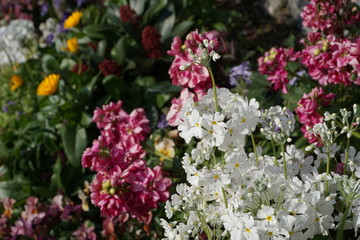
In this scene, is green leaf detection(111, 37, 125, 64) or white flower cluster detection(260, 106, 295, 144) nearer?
white flower cluster detection(260, 106, 295, 144)

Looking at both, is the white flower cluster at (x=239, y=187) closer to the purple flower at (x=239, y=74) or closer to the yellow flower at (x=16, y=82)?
the purple flower at (x=239, y=74)

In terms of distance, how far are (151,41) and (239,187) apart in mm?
1866

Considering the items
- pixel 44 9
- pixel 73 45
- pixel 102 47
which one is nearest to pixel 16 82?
pixel 73 45

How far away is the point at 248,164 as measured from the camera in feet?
4.56

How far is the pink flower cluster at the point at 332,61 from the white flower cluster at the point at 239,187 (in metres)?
0.59

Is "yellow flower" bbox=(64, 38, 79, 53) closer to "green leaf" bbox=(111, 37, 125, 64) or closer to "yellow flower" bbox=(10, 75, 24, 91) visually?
"green leaf" bbox=(111, 37, 125, 64)

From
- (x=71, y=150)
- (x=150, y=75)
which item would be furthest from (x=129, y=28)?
(x=71, y=150)

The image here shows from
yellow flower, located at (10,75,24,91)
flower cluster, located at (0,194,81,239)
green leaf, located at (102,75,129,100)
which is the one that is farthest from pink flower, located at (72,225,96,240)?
yellow flower, located at (10,75,24,91)

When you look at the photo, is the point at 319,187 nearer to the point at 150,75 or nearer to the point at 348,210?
the point at 348,210

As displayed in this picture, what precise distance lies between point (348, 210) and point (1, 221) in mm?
1962

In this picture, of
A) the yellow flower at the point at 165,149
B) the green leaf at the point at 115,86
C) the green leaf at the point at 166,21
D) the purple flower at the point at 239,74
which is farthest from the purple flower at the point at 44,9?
the yellow flower at the point at 165,149

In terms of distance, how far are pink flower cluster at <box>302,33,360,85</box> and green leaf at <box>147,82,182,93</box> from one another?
95 cm

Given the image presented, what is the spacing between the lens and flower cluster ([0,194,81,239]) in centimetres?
253

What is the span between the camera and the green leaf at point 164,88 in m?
2.86
